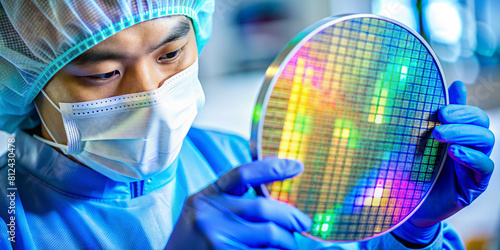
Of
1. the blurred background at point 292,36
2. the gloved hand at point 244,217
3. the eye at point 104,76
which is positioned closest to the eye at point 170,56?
the eye at point 104,76

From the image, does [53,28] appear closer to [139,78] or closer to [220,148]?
[139,78]

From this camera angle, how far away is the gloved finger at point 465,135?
776 millimetres

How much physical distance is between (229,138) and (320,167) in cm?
68

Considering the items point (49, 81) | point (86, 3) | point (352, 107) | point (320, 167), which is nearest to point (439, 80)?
point (352, 107)

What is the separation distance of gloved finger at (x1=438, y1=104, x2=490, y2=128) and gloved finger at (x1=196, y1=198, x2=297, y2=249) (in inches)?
15.5

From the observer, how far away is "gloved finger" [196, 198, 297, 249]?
0.68 meters

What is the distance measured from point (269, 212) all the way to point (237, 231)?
7cm

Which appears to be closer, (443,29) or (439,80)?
(439,80)

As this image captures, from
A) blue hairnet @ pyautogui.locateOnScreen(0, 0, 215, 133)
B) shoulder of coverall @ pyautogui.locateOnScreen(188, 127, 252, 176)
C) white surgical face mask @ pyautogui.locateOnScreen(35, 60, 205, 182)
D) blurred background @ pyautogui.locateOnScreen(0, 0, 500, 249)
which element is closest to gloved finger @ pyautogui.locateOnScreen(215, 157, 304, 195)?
white surgical face mask @ pyautogui.locateOnScreen(35, 60, 205, 182)

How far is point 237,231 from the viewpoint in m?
0.69

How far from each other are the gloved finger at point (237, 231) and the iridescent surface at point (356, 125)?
0.06m

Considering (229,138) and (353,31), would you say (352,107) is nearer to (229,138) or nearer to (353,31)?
(353,31)

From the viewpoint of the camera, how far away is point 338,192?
0.73 meters

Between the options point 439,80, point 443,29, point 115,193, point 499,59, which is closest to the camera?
point 439,80
